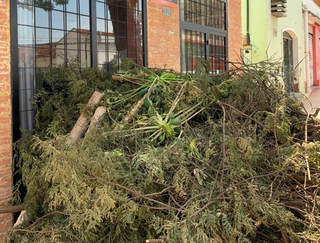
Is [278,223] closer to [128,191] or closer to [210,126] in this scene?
[128,191]

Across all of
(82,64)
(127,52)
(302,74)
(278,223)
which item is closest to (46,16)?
(82,64)

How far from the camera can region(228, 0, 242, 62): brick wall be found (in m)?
9.65

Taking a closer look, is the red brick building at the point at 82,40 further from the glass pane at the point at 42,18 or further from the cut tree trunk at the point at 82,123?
the cut tree trunk at the point at 82,123

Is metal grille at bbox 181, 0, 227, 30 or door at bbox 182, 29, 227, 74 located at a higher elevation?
metal grille at bbox 181, 0, 227, 30

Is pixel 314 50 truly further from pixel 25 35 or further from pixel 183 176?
pixel 183 176

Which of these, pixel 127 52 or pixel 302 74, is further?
pixel 302 74

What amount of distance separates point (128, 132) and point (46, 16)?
8.07 feet

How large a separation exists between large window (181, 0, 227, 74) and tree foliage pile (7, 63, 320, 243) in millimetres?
4155

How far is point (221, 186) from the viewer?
260 cm

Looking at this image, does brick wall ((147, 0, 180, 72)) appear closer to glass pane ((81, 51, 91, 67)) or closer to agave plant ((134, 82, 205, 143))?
glass pane ((81, 51, 91, 67))

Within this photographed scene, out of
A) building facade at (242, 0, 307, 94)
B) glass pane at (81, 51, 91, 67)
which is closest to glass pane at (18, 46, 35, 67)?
glass pane at (81, 51, 91, 67)

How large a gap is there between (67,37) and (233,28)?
235 inches

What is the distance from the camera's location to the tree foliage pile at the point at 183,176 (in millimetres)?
2393

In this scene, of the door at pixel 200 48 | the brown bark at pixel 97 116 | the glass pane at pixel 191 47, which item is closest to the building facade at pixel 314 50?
the door at pixel 200 48
